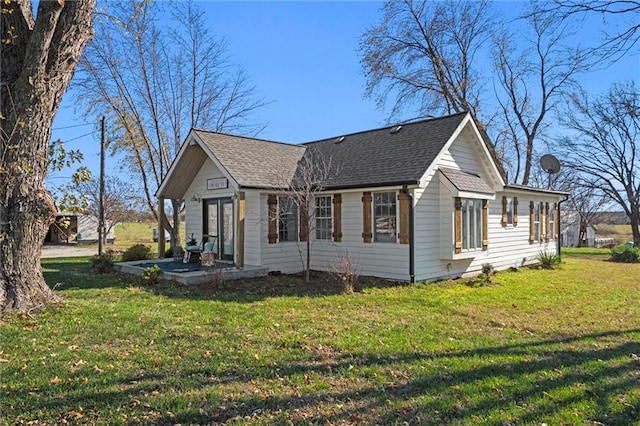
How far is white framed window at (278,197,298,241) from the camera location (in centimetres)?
1388

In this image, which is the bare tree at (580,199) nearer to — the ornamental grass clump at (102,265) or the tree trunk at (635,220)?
the tree trunk at (635,220)

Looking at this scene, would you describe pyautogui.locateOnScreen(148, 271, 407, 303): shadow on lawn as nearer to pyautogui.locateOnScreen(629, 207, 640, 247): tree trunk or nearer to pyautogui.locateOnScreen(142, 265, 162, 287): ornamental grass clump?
pyautogui.locateOnScreen(142, 265, 162, 287): ornamental grass clump

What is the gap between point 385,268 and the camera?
12391mm

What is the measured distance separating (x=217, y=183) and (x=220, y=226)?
1.47 metres

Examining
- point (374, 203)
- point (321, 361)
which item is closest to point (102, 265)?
point (374, 203)

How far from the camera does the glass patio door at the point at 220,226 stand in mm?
14547

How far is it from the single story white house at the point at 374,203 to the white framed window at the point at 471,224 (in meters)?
0.03

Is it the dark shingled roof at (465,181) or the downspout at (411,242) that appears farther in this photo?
the dark shingled roof at (465,181)

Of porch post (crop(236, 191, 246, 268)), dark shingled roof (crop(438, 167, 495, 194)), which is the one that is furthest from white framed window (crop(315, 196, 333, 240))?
dark shingled roof (crop(438, 167, 495, 194))

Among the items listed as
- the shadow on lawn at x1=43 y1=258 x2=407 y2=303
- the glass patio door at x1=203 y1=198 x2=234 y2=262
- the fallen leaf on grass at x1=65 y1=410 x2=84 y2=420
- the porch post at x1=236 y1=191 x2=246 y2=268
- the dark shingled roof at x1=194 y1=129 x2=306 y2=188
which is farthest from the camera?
the glass patio door at x1=203 y1=198 x2=234 y2=262

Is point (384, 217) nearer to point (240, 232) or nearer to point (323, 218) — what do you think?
point (323, 218)

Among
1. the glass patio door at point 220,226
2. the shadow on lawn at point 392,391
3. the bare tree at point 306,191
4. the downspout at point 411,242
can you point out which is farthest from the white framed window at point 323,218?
the shadow on lawn at point 392,391

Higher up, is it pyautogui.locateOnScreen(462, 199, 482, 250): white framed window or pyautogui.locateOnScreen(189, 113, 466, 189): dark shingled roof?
pyautogui.locateOnScreen(189, 113, 466, 189): dark shingled roof

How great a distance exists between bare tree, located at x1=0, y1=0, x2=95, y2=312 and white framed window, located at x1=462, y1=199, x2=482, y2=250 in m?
10.3
